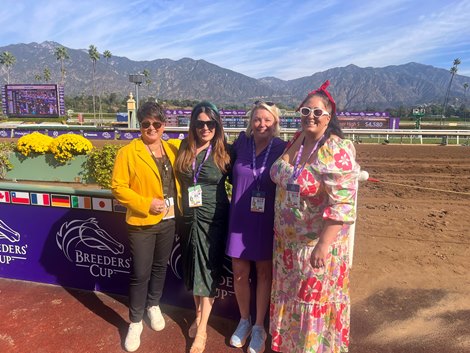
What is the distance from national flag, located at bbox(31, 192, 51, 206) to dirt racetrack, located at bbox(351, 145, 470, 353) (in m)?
2.95

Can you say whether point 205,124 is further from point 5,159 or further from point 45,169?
point 5,159

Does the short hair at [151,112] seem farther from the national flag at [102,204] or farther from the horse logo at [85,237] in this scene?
the horse logo at [85,237]

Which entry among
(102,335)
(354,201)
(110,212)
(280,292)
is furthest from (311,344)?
(110,212)

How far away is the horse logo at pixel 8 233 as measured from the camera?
3.76 metres

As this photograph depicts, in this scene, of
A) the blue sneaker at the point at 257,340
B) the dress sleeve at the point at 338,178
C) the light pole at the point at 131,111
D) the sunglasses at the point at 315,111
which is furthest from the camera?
the light pole at the point at 131,111

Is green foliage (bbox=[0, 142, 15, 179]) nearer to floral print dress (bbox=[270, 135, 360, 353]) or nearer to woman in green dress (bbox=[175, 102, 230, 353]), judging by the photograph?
woman in green dress (bbox=[175, 102, 230, 353])

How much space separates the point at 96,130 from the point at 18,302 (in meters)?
22.6

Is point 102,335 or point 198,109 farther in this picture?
point 102,335

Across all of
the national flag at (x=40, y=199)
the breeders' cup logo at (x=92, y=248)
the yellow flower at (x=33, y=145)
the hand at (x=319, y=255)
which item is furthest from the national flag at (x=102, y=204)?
the yellow flower at (x=33, y=145)

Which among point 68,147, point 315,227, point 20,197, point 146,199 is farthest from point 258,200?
point 68,147

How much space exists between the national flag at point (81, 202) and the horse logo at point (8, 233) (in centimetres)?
74

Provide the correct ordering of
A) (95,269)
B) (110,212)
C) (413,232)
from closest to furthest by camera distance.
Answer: (110,212)
(95,269)
(413,232)

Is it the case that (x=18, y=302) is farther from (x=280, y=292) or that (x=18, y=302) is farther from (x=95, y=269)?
(x=280, y=292)

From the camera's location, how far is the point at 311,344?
8.02ft
